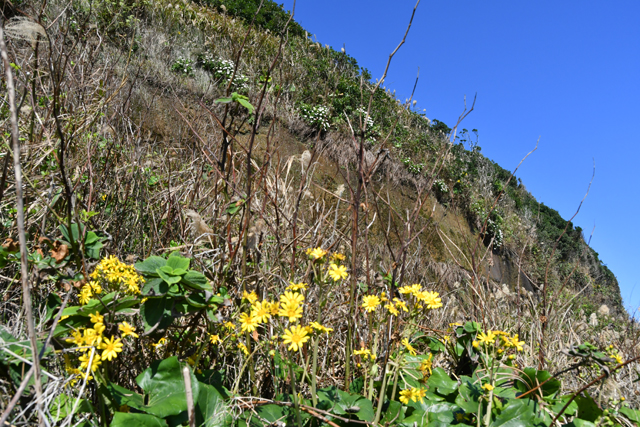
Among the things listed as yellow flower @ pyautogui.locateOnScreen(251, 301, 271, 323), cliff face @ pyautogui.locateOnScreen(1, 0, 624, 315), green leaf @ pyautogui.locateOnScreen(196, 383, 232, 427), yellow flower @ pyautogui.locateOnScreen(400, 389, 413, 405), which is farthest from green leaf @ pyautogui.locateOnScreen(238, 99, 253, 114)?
yellow flower @ pyautogui.locateOnScreen(400, 389, 413, 405)

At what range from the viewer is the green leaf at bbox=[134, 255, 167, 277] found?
1.06 metres

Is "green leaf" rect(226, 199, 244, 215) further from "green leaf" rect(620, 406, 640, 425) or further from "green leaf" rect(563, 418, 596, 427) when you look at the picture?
"green leaf" rect(620, 406, 640, 425)

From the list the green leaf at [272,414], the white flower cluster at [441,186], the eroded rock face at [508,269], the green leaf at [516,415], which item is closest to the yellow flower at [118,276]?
the green leaf at [272,414]

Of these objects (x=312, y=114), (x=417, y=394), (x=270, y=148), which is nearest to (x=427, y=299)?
(x=417, y=394)

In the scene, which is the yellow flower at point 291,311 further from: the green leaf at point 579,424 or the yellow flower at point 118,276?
the green leaf at point 579,424

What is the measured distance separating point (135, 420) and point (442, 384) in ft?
3.63

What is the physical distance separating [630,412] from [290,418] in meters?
1.29

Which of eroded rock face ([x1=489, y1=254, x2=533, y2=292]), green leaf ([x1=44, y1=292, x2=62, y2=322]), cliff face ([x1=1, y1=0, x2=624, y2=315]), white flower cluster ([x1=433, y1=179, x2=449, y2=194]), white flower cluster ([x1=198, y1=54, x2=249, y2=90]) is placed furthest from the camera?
eroded rock face ([x1=489, y1=254, x2=533, y2=292])

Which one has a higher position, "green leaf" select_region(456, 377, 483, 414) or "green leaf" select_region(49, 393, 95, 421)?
"green leaf" select_region(456, 377, 483, 414)

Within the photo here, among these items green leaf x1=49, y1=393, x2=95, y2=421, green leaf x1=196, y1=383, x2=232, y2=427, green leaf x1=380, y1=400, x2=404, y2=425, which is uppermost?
green leaf x1=380, y1=400, x2=404, y2=425

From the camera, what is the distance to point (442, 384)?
1.51m

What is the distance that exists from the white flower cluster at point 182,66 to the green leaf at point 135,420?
5.73m

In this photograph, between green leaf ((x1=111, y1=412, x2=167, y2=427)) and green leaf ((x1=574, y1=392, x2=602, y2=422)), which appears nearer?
green leaf ((x1=111, y1=412, x2=167, y2=427))

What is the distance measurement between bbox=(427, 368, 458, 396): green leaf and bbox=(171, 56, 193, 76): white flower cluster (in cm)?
568
